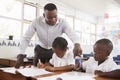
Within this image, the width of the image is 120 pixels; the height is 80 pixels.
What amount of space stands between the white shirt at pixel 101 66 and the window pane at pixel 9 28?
3.12m

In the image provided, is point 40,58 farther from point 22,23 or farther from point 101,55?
point 22,23

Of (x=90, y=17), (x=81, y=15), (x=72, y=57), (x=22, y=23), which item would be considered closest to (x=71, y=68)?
(x=72, y=57)

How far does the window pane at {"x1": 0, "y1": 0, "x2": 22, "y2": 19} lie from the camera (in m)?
4.25

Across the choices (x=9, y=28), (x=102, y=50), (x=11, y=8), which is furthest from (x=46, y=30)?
(x=11, y=8)

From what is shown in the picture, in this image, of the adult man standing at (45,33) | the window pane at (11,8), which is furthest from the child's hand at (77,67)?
the window pane at (11,8)

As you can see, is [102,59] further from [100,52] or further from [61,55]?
[61,55]

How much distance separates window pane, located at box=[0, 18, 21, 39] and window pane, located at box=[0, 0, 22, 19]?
161mm

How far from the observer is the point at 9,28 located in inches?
173

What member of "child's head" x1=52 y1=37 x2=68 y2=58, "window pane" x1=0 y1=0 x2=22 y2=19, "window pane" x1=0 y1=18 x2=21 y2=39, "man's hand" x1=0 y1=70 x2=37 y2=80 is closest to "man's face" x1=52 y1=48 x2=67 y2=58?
"child's head" x1=52 y1=37 x2=68 y2=58

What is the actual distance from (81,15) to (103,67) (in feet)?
22.8

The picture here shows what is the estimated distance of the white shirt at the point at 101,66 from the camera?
1.16 metres

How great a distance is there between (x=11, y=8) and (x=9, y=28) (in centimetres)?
54

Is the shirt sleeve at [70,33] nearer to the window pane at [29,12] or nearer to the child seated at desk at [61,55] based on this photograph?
the child seated at desk at [61,55]

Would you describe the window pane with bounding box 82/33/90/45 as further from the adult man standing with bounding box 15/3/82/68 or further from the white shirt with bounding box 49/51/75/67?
the white shirt with bounding box 49/51/75/67
